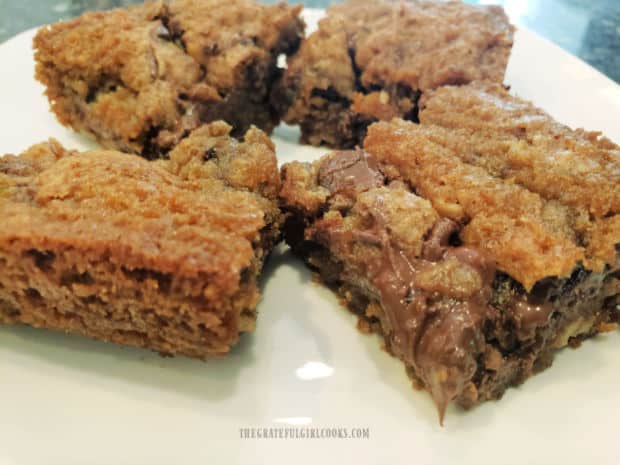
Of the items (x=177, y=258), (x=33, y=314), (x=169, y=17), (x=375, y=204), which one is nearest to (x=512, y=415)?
(x=375, y=204)

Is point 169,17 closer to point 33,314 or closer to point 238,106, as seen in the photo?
point 238,106

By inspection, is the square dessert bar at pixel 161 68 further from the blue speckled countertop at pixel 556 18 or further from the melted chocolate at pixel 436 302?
the blue speckled countertop at pixel 556 18

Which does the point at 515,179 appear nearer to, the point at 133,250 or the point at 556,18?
the point at 133,250

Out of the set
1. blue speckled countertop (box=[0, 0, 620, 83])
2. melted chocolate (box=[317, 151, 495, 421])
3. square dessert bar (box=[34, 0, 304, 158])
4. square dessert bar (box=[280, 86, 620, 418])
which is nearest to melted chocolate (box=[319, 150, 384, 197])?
square dessert bar (box=[280, 86, 620, 418])

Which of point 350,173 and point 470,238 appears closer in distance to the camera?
point 470,238

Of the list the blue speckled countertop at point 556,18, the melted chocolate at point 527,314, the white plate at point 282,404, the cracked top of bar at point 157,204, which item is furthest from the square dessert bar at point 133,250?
the blue speckled countertop at point 556,18

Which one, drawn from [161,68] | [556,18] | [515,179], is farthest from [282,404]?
[556,18]
